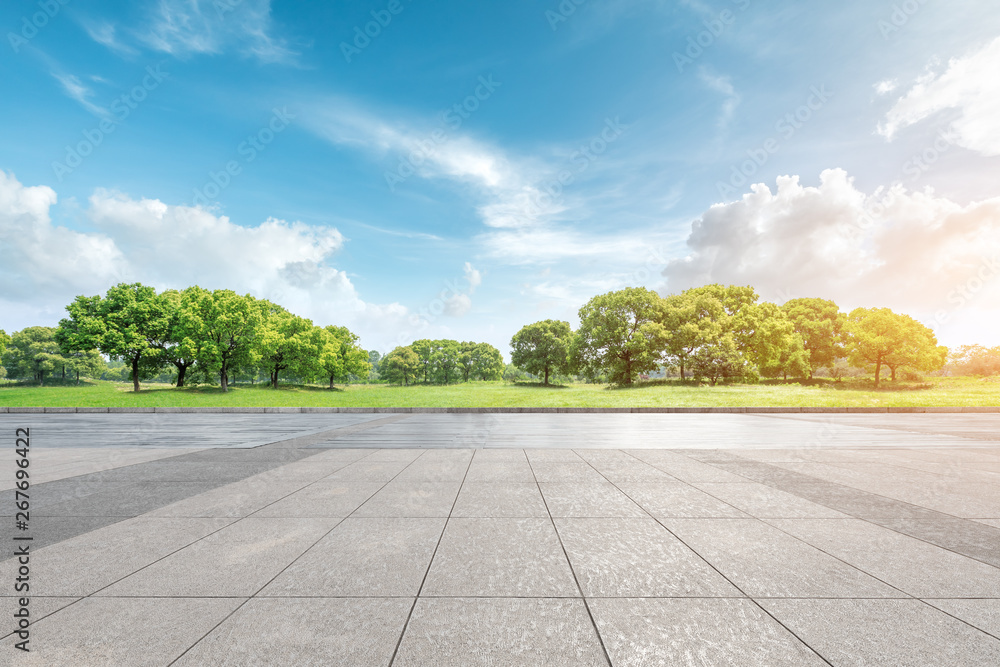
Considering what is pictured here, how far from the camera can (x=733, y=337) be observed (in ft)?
162

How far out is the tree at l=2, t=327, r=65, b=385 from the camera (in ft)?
218

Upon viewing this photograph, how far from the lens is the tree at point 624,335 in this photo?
46.4m

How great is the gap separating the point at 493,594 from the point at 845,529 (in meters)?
4.11

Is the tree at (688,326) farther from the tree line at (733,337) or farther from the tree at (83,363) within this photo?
the tree at (83,363)

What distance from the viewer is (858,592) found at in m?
3.30

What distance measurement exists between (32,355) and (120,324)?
142ft

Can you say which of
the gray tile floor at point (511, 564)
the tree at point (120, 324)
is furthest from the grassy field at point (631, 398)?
the gray tile floor at point (511, 564)

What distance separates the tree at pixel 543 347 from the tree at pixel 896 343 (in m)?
34.9

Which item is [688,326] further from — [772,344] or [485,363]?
[485,363]

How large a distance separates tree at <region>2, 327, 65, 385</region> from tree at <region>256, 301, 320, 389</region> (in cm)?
4073

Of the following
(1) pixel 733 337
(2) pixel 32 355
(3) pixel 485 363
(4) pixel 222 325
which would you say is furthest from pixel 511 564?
(2) pixel 32 355

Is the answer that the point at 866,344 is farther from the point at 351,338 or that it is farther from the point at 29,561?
the point at 351,338

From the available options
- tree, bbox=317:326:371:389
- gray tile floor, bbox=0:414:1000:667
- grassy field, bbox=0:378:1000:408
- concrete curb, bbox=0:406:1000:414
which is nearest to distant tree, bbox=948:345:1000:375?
grassy field, bbox=0:378:1000:408

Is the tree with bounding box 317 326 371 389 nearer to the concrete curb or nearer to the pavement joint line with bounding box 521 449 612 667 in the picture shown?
the concrete curb
